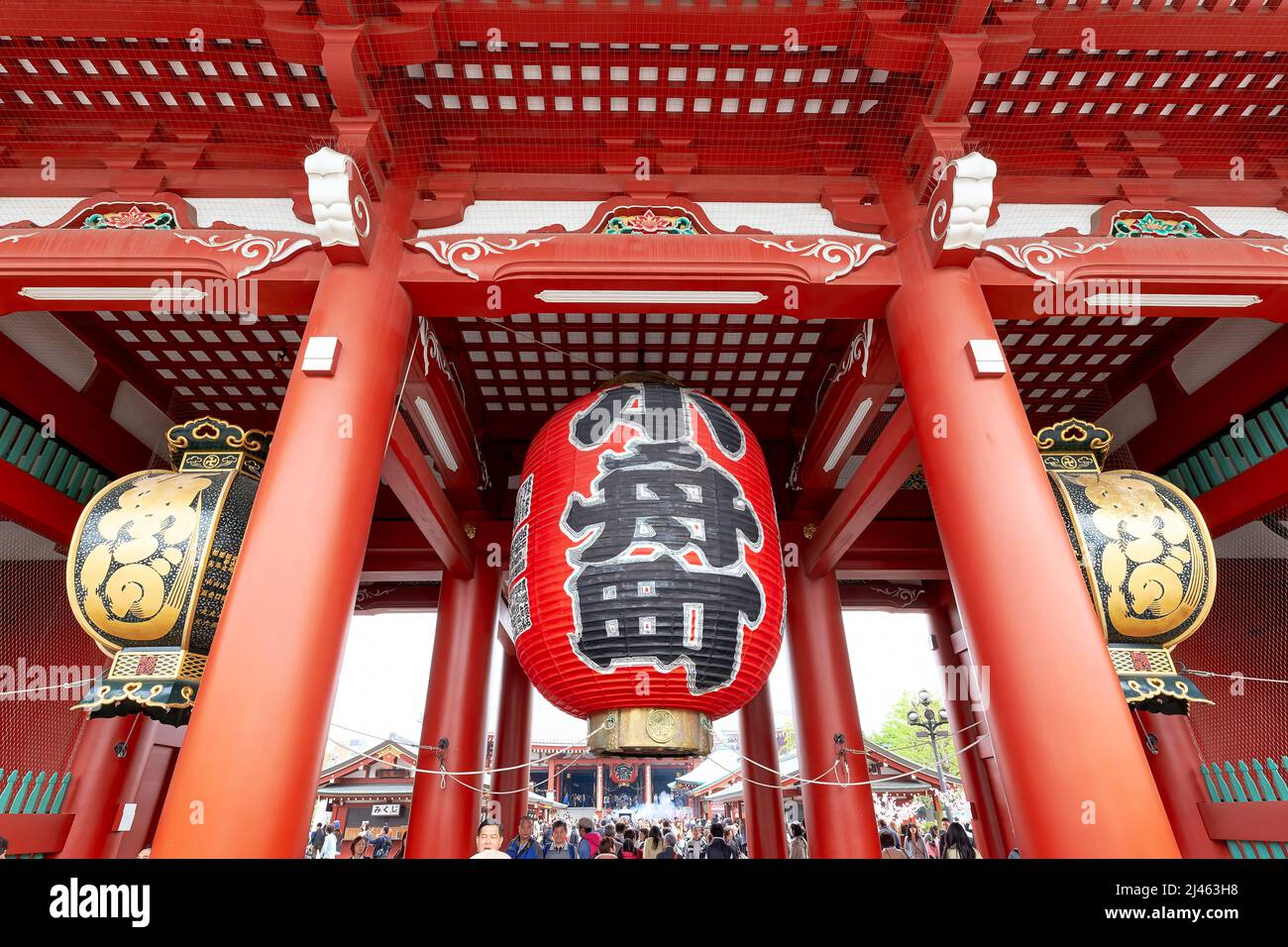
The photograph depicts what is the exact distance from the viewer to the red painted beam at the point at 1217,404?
5.69 m

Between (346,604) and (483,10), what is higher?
(483,10)

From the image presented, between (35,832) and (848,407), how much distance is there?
8254mm

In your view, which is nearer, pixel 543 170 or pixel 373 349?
pixel 373 349

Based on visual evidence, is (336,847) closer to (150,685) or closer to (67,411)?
(67,411)

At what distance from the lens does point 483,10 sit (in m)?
3.90

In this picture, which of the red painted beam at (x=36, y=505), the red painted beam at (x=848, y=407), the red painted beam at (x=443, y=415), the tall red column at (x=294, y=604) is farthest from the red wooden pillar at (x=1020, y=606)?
the red painted beam at (x=36, y=505)

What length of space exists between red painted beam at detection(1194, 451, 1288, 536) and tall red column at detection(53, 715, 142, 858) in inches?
406

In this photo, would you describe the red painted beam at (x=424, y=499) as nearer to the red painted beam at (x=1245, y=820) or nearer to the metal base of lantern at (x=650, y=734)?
the metal base of lantern at (x=650, y=734)

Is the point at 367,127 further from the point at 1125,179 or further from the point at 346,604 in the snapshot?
the point at 1125,179

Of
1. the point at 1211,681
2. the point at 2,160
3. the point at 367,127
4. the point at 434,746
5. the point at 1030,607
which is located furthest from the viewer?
the point at 1211,681

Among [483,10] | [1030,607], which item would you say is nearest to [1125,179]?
[1030,607]

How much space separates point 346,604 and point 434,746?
3.69m

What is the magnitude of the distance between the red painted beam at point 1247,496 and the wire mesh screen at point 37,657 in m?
10.7

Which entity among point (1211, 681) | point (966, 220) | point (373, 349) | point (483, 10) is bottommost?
point (1211, 681)
